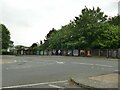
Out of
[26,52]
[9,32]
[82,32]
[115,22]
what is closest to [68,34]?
[82,32]

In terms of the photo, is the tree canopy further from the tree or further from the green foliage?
the green foliage

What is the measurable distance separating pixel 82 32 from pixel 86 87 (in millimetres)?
52654

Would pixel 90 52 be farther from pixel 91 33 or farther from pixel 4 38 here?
pixel 4 38

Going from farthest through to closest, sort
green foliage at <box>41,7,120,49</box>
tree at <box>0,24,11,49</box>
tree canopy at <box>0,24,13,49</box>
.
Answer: tree at <box>0,24,11,49</box> → tree canopy at <box>0,24,13,49</box> → green foliage at <box>41,7,120,49</box>

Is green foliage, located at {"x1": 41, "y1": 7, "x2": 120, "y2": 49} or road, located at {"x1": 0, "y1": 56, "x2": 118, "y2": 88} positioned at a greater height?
green foliage, located at {"x1": 41, "y1": 7, "x2": 120, "y2": 49}

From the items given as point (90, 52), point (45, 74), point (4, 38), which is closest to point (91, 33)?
point (90, 52)

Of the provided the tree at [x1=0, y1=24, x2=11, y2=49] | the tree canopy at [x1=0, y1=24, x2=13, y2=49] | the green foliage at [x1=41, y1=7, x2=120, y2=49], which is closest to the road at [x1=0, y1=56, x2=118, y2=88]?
the green foliage at [x1=41, y1=7, x2=120, y2=49]

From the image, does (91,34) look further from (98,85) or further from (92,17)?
(98,85)

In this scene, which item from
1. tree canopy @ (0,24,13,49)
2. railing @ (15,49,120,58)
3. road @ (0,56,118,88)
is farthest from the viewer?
tree canopy @ (0,24,13,49)

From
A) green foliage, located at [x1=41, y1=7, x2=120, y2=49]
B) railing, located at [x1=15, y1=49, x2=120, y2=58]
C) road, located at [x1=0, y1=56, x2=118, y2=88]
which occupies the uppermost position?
green foliage, located at [x1=41, y1=7, x2=120, y2=49]

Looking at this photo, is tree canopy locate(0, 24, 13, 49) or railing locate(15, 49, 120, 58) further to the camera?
tree canopy locate(0, 24, 13, 49)

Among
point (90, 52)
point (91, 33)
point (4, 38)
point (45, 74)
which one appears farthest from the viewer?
point (4, 38)

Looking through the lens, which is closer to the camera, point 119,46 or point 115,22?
point 119,46

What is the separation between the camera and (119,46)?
55.5 meters
